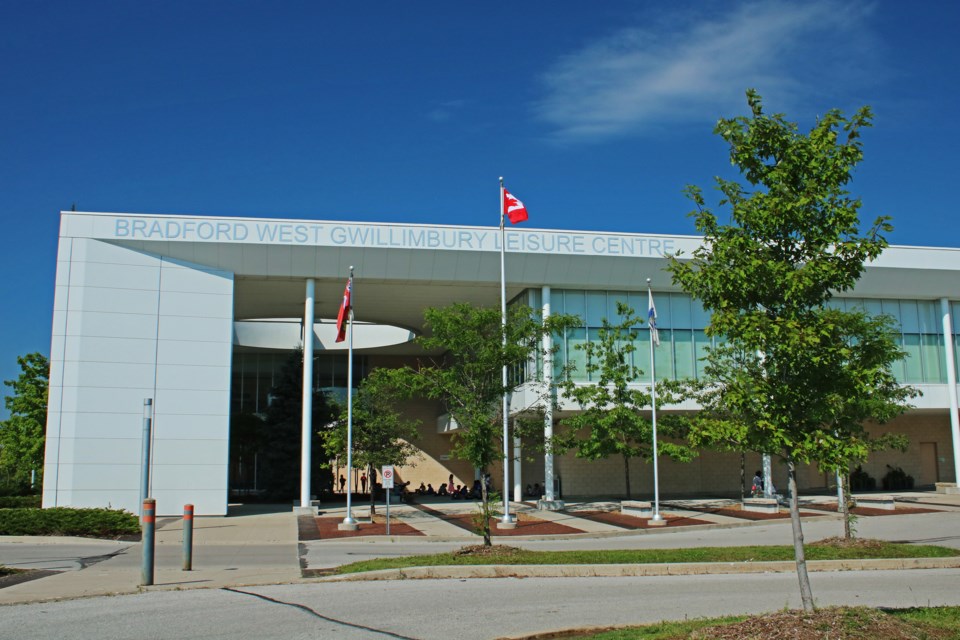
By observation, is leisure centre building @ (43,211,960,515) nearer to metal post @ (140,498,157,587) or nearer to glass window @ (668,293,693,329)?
glass window @ (668,293,693,329)

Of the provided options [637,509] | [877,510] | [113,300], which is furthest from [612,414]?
[113,300]

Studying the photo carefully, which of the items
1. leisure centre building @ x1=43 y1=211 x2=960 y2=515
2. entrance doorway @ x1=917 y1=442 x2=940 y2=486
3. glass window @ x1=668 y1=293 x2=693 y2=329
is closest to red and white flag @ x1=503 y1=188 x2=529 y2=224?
leisure centre building @ x1=43 y1=211 x2=960 y2=515

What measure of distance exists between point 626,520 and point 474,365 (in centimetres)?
1164

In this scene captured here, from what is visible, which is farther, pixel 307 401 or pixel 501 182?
pixel 307 401

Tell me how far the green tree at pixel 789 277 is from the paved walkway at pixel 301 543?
6.63m

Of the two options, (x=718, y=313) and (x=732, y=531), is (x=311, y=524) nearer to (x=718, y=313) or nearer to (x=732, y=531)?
(x=732, y=531)

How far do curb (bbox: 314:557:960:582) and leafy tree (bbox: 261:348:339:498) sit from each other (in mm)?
31710

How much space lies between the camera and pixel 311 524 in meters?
30.8

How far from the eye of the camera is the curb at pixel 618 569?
14859 mm

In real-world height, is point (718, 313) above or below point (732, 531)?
above

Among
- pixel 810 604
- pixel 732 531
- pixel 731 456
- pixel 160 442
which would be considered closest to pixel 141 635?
pixel 810 604

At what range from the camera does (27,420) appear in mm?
48500

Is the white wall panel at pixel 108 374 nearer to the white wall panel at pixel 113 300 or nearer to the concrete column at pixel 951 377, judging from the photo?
the white wall panel at pixel 113 300

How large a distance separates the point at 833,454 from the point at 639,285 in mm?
29302
